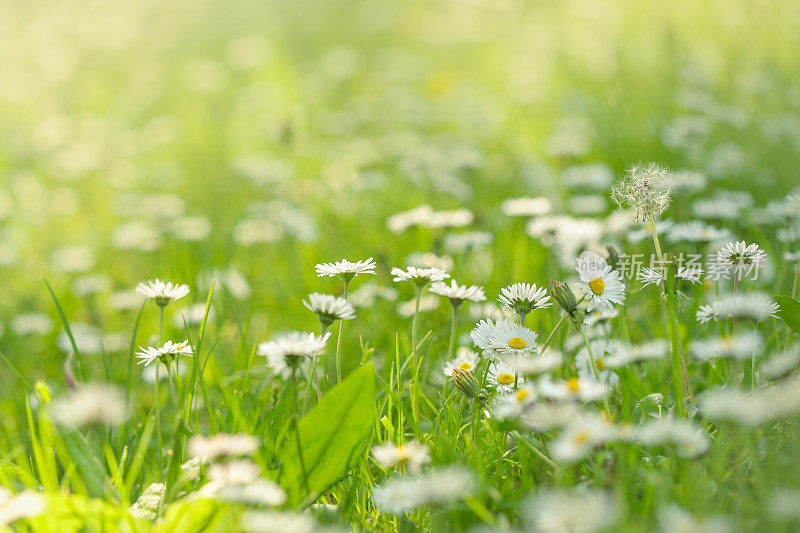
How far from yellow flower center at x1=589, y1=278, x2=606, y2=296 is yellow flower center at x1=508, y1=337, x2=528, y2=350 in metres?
0.17

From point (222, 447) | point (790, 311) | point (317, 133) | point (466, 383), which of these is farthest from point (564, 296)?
point (317, 133)

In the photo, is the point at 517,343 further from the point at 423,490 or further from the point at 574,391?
the point at 423,490

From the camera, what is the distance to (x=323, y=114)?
183 inches

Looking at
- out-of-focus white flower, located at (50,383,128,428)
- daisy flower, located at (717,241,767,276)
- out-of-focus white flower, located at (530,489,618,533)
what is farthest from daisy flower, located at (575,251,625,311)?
out-of-focus white flower, located at (50,383,128,428)

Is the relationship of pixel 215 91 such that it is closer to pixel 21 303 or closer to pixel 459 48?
pixel 459 48

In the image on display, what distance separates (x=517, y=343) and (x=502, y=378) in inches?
3.0

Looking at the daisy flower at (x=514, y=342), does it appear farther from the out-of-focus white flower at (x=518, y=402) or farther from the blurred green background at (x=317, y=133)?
the blurred green background at (x=317, y=133)

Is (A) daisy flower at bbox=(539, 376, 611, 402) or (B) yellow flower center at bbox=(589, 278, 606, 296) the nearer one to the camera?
(A) daisy flower at bbox=(539, 376, 611, 402)

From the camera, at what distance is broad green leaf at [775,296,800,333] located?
1.35 m

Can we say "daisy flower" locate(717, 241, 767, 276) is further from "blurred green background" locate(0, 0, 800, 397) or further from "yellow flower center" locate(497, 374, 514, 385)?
"blurred green background" locate(0, 0, 800, 397)

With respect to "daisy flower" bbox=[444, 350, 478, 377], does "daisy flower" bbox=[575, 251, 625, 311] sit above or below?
above

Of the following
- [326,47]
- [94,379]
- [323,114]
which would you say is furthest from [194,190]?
[326,47]

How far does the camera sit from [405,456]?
3.81 ft

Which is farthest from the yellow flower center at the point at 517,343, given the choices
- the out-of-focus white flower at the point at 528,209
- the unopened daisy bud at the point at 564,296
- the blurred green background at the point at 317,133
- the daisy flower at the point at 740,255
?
the out-of-focus white flower at the point at 528,209
